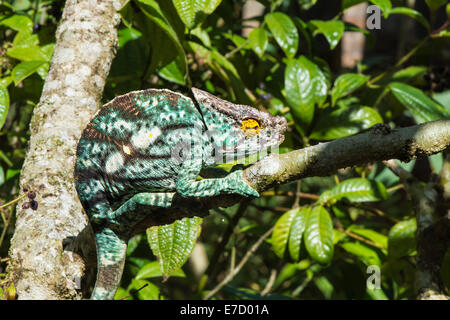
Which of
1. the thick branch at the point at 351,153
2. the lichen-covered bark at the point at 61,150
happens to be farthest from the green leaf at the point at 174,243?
the thick branch at the point at 351,153

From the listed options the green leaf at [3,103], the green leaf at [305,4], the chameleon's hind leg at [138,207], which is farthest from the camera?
the green leaf at [305,4]

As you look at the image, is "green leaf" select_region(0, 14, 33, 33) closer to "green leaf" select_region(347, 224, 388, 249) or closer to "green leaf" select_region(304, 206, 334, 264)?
"green leaf" select_region(304, 206, 334, 264)

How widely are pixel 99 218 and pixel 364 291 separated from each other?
1657mm

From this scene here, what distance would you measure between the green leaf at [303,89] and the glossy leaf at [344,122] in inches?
2.8

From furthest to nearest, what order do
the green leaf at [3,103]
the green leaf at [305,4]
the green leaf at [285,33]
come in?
the green leaf at [305,4]
the green leaf at [285,33]
the green leaf at [3,103]

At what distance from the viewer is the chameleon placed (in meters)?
1.26

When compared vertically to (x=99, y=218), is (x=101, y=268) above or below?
below

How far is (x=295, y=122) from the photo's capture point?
2.18 metres

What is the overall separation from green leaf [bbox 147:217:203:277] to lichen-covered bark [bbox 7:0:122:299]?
0.28 metres

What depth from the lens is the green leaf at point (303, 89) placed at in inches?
84.0

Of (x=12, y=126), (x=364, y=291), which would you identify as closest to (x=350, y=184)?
(x=364, y=291)

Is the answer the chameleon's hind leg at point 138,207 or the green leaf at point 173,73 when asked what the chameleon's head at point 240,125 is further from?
the green leaf at point 173,73

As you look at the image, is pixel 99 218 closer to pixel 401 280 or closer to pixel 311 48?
pixel 311 48

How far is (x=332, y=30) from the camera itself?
7.14 ft
